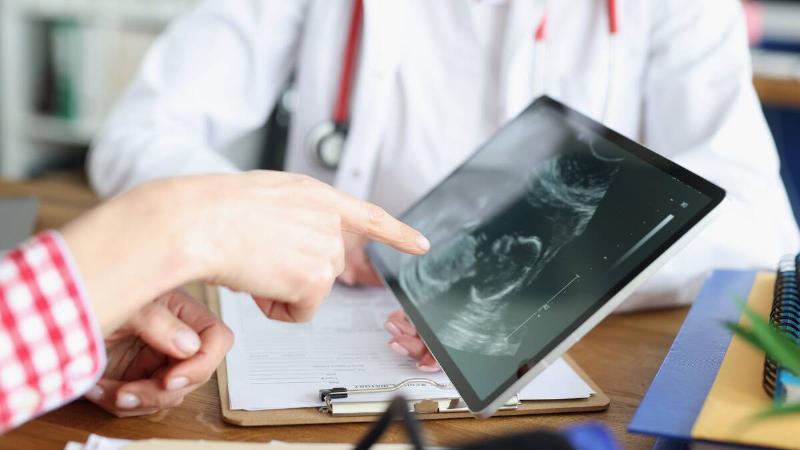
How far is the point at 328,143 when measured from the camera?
1.25 m

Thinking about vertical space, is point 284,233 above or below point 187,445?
above

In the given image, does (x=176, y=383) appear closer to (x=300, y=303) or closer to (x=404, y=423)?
(x=300, y=303)

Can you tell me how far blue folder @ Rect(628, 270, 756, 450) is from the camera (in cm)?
53

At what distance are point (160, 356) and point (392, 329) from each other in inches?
8.5

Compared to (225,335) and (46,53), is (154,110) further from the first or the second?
(46,53)

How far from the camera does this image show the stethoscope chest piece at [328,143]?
125 cm

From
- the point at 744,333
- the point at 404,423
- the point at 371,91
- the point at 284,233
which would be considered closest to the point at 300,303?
the point at 284,233

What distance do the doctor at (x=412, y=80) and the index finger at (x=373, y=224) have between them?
1.70ft

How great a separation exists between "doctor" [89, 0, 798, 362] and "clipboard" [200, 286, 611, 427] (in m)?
0.51

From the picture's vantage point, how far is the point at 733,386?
58cm

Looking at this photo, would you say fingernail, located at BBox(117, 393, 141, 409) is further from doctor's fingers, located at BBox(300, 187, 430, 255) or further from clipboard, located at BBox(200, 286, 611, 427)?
doctor's fingers, located at BBox(300, 187, 430, 255)

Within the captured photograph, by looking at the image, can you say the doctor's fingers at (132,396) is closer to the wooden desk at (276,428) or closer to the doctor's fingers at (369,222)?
the wooden desk at (276,428)

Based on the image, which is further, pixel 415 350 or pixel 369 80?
pixel 369 80

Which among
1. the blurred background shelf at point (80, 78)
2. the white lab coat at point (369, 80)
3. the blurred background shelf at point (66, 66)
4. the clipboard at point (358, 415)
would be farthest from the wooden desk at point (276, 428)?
the blurred background shelf at point (66, 66)
